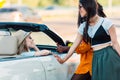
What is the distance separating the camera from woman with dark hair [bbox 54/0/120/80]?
18.8 feet

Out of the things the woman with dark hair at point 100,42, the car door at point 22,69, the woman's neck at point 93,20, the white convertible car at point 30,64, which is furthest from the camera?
the woman's neck at point 93,20

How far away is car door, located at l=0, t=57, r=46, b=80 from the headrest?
162 millimetres

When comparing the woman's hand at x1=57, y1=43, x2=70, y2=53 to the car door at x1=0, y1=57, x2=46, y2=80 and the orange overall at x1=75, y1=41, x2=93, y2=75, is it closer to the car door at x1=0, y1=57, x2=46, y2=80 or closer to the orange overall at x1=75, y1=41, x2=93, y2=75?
the orange overall at x1=75, y1=41, x2=93, y2=75

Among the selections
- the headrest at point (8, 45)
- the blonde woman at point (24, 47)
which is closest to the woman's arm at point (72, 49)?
the blonde woman at point (24, 47)

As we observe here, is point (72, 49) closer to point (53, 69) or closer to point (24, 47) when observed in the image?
point (53, 69)

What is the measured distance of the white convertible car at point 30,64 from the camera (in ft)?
17.2

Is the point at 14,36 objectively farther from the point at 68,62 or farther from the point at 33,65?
the point at 68,62

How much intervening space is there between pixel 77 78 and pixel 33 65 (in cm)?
68

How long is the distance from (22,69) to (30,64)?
18cm

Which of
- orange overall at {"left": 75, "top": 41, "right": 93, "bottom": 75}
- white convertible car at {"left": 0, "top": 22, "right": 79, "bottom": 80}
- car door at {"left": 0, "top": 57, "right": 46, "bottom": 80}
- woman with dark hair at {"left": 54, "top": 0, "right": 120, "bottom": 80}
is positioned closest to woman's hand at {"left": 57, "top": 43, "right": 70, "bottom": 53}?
white convertible car at {"left": 0, "top": 22, "right": 79, "bottom": 80}

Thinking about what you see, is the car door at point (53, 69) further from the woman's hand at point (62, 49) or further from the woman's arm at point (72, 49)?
the woman's hand at point (62, 49)

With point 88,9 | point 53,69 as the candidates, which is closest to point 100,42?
point 88,9

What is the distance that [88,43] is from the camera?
590cm

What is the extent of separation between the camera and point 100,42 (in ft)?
19.1
